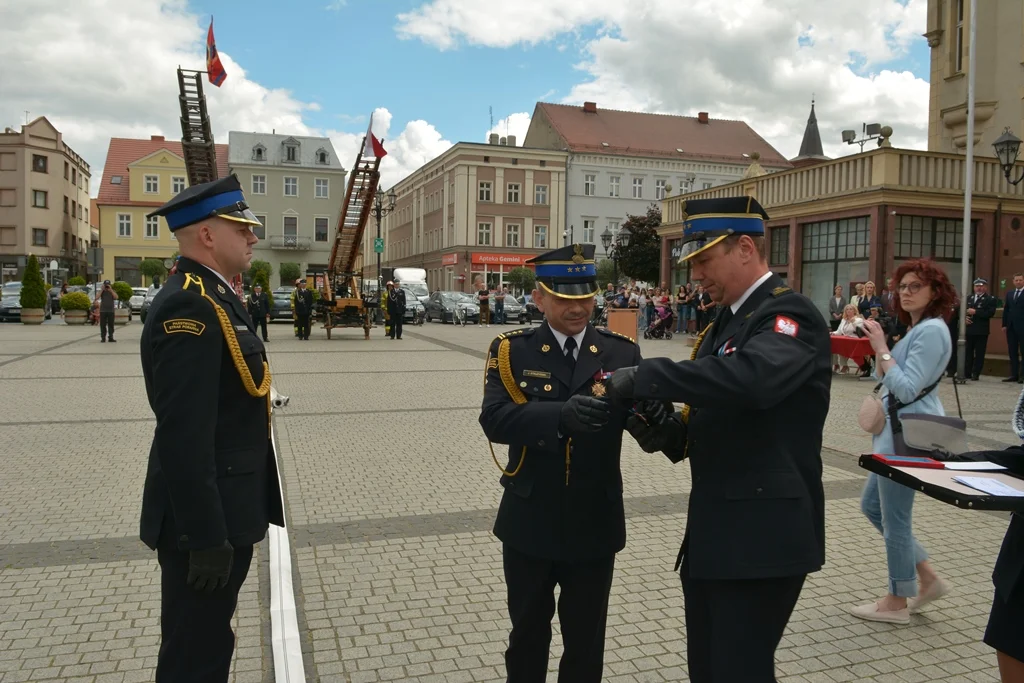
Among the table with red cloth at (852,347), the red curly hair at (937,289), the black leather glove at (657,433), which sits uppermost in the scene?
the red curly hair at (937,289)

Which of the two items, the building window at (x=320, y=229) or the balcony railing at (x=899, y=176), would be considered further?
the building window at (x=320, y=229)

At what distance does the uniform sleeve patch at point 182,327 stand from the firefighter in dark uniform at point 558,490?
3.47 feet

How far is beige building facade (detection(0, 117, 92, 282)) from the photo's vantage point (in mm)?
65312

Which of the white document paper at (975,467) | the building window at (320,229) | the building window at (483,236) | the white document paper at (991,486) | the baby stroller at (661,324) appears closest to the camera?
the white document paper at (991,486)

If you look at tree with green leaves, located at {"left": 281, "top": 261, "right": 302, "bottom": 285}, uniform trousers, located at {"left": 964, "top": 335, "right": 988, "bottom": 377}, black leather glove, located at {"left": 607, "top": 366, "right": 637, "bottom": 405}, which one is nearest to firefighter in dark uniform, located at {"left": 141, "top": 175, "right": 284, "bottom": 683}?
black leather glove, located at {"left": 607, "top": 366, "right": 637, "bottom": 405}

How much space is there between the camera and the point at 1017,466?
106 inches

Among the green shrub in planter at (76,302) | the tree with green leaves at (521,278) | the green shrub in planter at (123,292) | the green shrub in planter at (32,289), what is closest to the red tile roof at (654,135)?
the tree with green leaves at (521,278)

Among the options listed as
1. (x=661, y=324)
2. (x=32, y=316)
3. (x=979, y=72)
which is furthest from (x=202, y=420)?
(x=32, y=316)

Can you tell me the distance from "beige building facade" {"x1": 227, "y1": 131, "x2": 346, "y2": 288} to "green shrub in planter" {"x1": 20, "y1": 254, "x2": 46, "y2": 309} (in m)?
39.5

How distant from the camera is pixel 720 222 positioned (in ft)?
8.48

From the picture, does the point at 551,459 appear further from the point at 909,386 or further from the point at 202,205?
the point at 909,386

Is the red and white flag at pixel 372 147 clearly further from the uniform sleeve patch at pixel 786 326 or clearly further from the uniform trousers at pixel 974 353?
the uniform sleeve patch at pixel 786 326

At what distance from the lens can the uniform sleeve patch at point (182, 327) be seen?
2.50m

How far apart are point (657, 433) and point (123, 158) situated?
83949 mm
